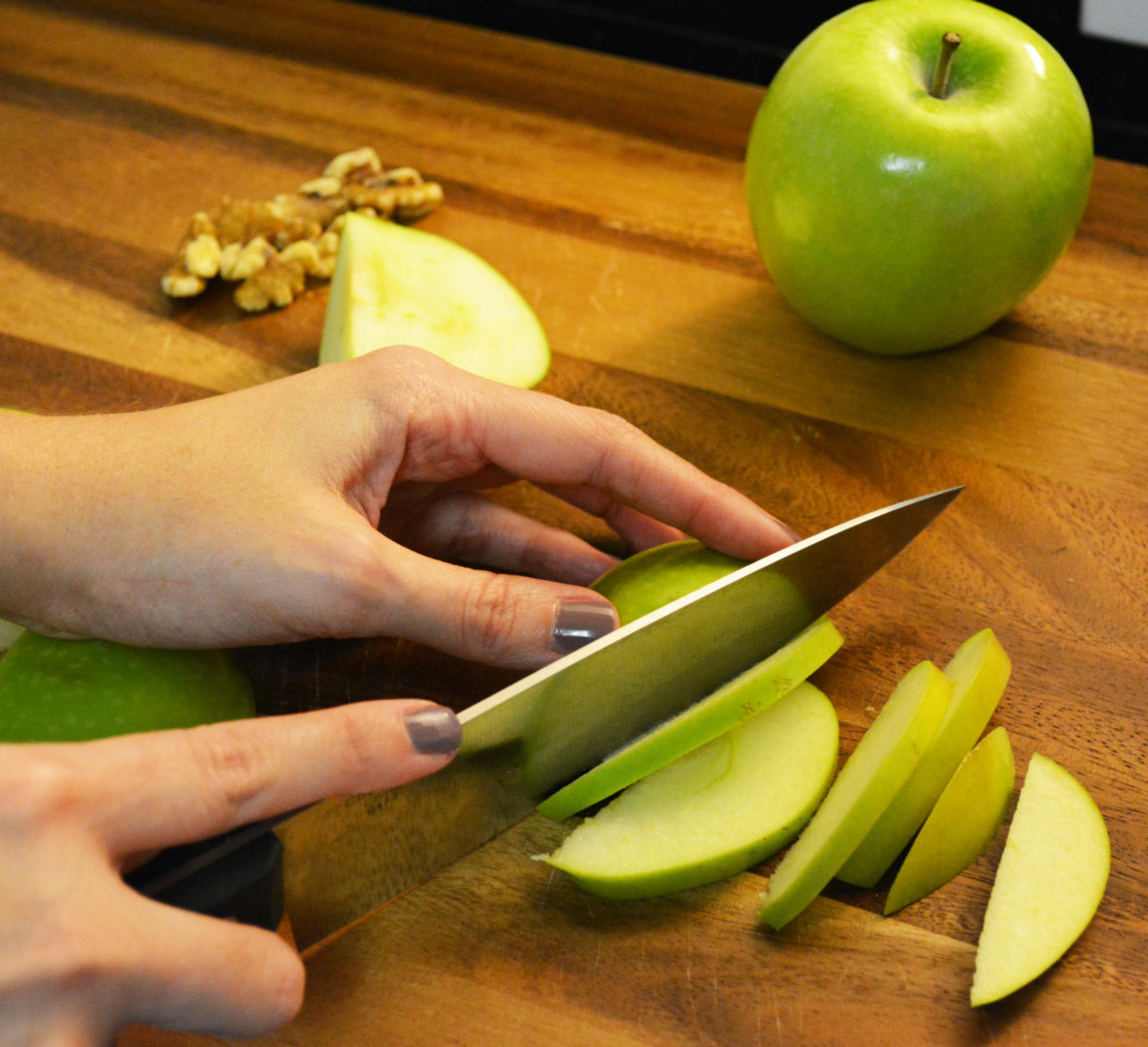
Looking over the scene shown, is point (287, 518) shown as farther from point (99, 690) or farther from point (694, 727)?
point (694, 727)

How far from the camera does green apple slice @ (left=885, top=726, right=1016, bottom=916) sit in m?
0.87

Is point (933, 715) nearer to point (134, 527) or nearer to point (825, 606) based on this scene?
point (825, 606)

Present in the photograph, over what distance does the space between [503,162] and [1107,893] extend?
1.20 m

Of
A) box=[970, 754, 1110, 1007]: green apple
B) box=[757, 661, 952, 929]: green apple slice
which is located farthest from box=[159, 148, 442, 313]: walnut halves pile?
box=[970, 754, 1110, 1007]: green apple

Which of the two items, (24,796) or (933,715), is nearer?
(24,796)

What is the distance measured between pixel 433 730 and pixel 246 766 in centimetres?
12

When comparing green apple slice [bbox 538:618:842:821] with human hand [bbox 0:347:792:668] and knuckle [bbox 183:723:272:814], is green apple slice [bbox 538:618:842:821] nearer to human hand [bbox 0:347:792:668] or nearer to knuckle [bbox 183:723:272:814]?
human hand [bbox 0:347:792:668]

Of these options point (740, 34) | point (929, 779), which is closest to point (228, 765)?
point (929, 779)

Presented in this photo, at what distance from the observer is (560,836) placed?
94cm

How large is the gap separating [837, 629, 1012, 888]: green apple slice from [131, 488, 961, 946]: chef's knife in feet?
0.49

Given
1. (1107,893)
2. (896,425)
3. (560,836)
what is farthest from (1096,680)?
(560,836)

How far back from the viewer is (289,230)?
1442 millimetres

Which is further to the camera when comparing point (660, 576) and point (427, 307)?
point (427, 307)

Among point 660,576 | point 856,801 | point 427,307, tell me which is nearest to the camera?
point 856,801
